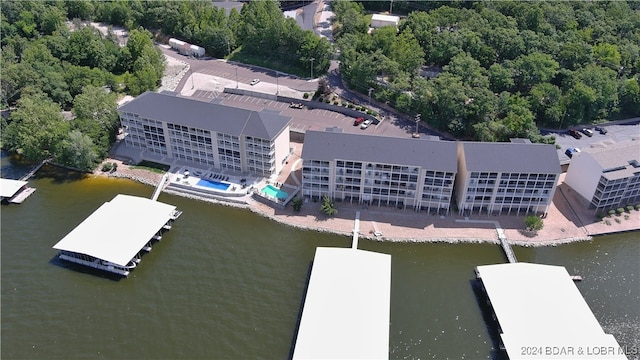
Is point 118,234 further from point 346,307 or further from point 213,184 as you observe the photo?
point 346,307

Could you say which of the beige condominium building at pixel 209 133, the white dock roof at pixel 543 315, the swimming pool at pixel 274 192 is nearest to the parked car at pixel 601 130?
the white dock roof at pixel 543 315

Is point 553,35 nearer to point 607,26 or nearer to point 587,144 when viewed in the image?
point 607,26

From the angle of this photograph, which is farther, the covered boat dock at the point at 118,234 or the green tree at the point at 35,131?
the green tree at the point at 35,131

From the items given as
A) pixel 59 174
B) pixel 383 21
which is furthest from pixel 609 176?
pixel 59 174

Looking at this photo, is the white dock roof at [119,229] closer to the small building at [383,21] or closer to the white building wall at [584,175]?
the white building wall at [584,175]

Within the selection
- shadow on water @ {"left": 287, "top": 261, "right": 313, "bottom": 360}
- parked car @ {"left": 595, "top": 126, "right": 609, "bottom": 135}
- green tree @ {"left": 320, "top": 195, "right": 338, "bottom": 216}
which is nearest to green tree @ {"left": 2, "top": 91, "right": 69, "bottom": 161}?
green tree @ {"left": 320, "top": 195, "right": 338, "bottom": 216}

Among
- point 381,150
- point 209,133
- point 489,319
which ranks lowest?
point 489,319

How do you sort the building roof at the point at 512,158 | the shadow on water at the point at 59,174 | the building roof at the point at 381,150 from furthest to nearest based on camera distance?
the shadow on water at the point at 59,174 → the building roof at the point at 381,150 → the building roof at the point at 512,158
